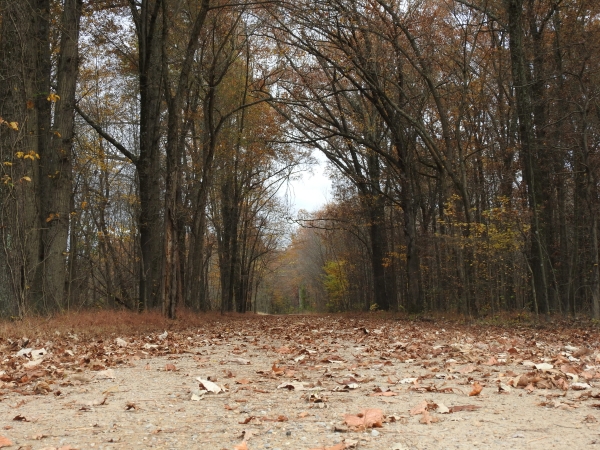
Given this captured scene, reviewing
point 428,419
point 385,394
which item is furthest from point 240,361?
point 428,419

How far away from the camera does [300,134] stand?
23344mm

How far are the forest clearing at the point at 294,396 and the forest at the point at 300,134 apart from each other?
461 cm

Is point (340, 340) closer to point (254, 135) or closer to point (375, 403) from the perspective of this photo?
point (375, 403)

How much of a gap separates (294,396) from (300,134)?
1999 centimetres

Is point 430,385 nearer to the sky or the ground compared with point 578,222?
nearer to the ground

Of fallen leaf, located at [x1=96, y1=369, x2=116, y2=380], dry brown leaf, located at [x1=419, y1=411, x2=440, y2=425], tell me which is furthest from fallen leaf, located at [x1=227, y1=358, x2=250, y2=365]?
dry brown leaf, located at [x1=419, y1=411, x2=440, y2=425]

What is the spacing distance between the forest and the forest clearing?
181 inches

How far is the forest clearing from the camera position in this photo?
2912mm

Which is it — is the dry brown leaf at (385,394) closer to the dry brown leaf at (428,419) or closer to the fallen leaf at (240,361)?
the dry brown leaf at (428,419)

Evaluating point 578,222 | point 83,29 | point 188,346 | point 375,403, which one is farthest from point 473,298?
point 83,29

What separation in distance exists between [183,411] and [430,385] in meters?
2.16

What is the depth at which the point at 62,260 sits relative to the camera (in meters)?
11.4

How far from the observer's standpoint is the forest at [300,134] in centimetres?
1145

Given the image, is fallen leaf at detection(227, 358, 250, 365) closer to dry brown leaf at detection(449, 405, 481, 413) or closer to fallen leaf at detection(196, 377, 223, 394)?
fallen leaf at detection(196, 377, 223, 394)
